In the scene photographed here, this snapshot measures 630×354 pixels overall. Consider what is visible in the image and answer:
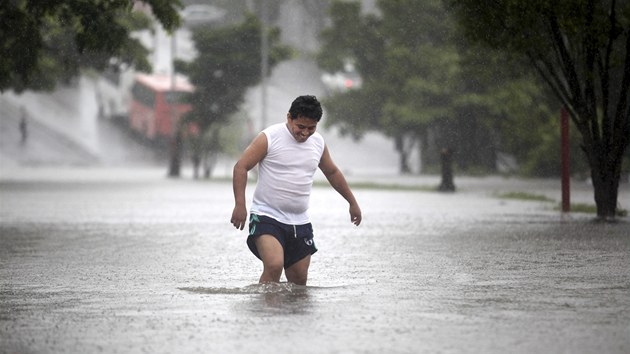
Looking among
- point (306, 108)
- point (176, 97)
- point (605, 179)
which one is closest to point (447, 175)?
point (605, 179)

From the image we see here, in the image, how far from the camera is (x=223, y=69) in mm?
53594

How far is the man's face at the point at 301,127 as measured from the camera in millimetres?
10344

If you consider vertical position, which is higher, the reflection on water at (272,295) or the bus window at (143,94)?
the bus window at (143,94)

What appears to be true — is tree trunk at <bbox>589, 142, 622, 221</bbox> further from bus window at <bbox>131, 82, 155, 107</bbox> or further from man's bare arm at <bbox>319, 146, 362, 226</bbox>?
bus window at <bbox>131, 82, 155, 107</bbox>

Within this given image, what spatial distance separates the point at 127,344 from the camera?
26.5ft

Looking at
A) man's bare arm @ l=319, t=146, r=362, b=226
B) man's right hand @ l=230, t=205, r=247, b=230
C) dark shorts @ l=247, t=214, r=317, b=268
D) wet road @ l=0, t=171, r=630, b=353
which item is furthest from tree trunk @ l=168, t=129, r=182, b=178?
man's right hand @ l=230, t=205, r=247, b=230

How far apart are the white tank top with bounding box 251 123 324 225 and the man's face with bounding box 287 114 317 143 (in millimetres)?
84

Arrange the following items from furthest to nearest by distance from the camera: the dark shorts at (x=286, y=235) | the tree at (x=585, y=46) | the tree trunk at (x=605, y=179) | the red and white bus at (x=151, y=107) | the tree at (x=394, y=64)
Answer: the red and white bus at (x=151, y=107)
the tree at (x=394, y=64)
the tree trunk at (x=605, y=179)
the tree at (x=585, y=46)
the dark shorts at (x=286, y=235)

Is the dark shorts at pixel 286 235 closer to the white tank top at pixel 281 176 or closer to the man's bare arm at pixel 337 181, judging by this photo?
the white tank top at pixel 281 176

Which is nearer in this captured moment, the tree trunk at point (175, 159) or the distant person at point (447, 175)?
the distant person at point (447, 175)

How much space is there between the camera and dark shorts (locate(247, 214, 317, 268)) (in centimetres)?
1047

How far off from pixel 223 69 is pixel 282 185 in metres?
43.4

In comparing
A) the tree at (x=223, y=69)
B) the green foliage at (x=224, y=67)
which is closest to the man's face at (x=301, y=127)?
the tree at (x=223, y=69)

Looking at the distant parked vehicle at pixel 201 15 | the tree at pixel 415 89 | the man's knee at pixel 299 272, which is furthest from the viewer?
the distant parked vehicle at pixel 201 15
